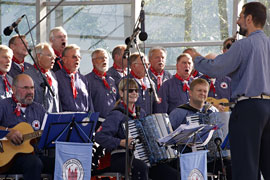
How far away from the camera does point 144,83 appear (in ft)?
26.8

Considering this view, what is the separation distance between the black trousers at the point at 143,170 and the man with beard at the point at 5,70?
153 cm

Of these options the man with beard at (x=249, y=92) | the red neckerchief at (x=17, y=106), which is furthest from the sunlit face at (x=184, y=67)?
the man with beard at (x=249, y=92)

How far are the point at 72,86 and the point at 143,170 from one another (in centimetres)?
164

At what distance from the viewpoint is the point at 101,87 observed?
7.95 metres

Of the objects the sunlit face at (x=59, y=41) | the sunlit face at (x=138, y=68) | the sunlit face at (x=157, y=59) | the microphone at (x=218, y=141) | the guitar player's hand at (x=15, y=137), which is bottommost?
the microphone at (x=218, y=141)

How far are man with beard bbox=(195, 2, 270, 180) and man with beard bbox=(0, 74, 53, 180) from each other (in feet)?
7.18

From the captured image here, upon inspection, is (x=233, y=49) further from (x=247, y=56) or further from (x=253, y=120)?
(x=253, y=120)

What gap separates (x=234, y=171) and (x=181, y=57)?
3374mm

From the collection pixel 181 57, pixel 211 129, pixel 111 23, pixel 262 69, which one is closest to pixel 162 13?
pixel 111 23

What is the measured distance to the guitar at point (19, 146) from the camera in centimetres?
621

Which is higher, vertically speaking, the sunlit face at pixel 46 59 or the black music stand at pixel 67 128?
the sunlit face at pixel 46 59

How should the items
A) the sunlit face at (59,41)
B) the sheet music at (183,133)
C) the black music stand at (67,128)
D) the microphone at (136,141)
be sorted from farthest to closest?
1. the sunlit face at (59,41)
2. the microphone at (136,141)
3. the black music stand at (67,128)
4. the sheet music at (183,133)

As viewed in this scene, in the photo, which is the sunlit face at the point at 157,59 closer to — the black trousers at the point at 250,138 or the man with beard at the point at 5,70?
the man with beard at the point at 5,70

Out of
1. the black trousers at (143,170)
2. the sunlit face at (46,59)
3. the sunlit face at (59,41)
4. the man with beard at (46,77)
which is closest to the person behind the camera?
the black trousers at (143,170)
